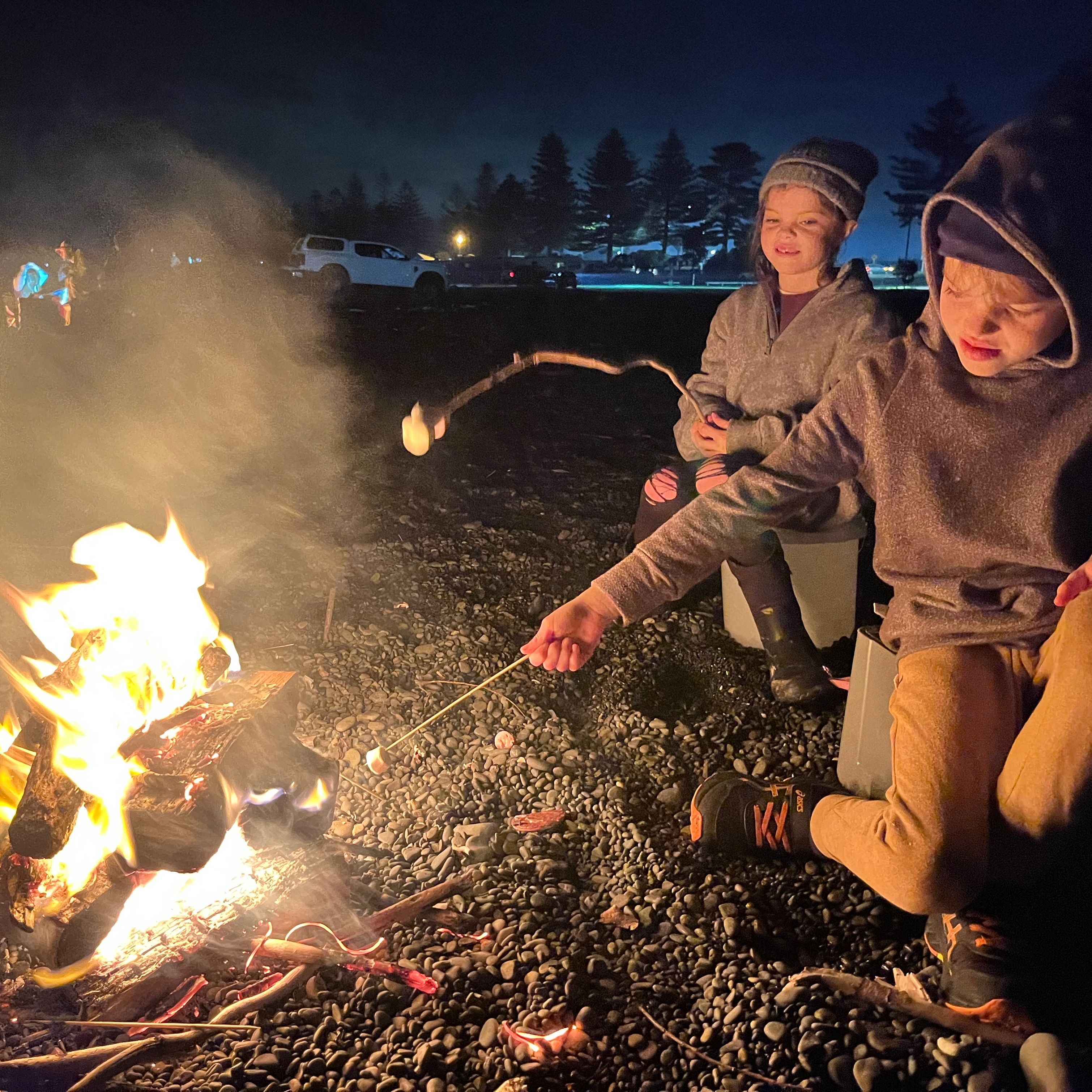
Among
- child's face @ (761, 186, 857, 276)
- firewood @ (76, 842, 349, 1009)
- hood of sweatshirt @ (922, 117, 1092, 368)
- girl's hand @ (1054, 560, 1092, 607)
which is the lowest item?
firewood @ (76, 842, 349, 1009)

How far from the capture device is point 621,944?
2.22 m

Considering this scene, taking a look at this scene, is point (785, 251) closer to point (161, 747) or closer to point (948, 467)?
point (948, 467)

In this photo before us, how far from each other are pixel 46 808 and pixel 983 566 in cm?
254

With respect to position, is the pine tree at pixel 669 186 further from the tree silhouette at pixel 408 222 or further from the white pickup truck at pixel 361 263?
the white pickup truck at pixel 361 263

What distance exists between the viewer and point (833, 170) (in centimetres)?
297

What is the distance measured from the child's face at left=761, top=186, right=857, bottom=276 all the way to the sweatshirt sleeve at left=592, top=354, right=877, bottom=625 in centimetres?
100

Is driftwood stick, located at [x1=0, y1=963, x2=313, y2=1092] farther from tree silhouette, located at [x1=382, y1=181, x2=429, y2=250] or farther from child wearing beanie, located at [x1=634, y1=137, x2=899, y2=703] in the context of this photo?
tree silhouette, located at [x1=382, y1=181, x2=429, y2=250]

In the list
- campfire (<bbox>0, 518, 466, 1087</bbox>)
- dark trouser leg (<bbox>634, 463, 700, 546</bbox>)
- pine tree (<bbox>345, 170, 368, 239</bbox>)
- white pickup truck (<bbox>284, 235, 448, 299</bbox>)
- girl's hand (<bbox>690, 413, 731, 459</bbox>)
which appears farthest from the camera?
pine tree (<bbox>345, 170, 368, 239</bbox>)

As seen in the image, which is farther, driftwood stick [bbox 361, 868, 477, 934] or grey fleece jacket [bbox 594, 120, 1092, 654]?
driftwood stick [bbox 361, 868, 477, 934]

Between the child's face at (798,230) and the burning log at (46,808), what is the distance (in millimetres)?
2914

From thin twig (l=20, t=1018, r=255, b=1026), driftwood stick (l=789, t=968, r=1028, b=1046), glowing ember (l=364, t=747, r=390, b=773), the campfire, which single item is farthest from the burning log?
driftwood stick (l=789, t=968, r=1028, b=1046)

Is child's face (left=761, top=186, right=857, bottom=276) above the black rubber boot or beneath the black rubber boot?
above

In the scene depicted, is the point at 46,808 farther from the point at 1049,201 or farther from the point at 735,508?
the point at 1049,201

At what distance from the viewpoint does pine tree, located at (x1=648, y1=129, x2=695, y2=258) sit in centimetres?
7769
